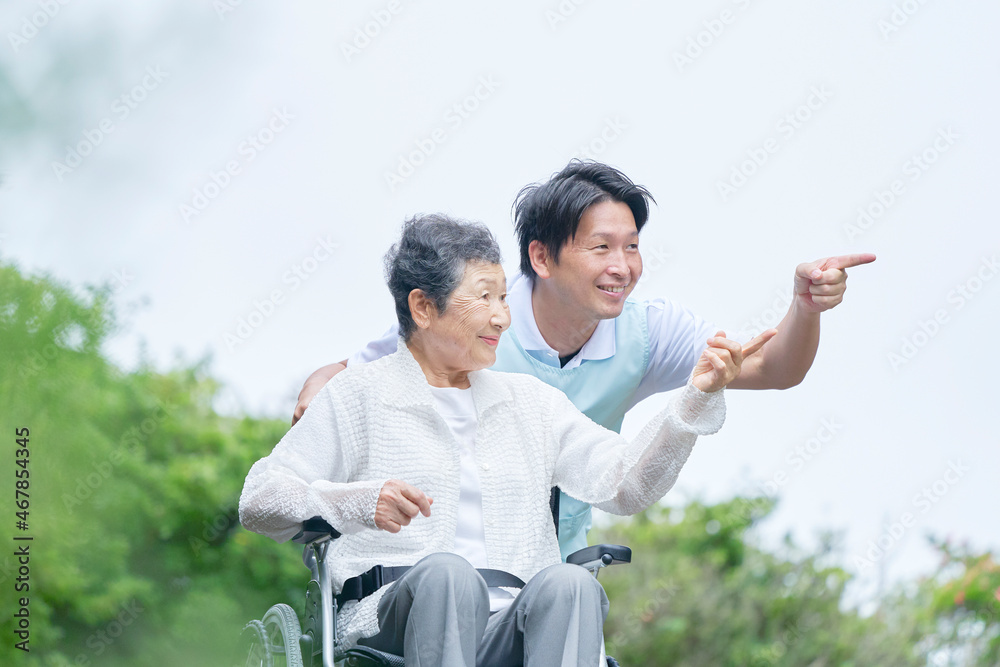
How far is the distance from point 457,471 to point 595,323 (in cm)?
80

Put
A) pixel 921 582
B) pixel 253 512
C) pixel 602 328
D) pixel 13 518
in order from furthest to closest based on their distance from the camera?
1. pixel 921 582
2. pixel 13 518
3. pixel 602 328
4. pixel 253 512

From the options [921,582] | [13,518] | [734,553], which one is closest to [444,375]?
[13,518]

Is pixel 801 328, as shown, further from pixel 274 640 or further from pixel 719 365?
pixel 274 640

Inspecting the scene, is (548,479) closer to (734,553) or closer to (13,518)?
(13,518)

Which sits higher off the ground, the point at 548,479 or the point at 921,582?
the point at 548,479

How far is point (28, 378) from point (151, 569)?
932 mm

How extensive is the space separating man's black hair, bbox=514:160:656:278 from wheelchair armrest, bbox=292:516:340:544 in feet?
3.36

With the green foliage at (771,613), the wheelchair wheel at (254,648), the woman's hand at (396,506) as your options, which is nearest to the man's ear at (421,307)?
the woman's hand at (396,506)

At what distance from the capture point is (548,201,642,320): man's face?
2.60m

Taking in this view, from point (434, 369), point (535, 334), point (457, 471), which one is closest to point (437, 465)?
point (457, 471)

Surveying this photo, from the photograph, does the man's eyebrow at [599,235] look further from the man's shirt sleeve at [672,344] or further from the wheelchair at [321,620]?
the wheelchair at [321,620]

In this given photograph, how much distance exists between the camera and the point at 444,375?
2.29 m

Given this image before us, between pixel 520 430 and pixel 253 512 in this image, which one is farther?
pixel 520 430

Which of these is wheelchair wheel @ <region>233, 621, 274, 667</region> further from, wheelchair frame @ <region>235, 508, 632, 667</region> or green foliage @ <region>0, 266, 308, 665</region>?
green foliage @ <region>0, 266, 308, 665</region>
